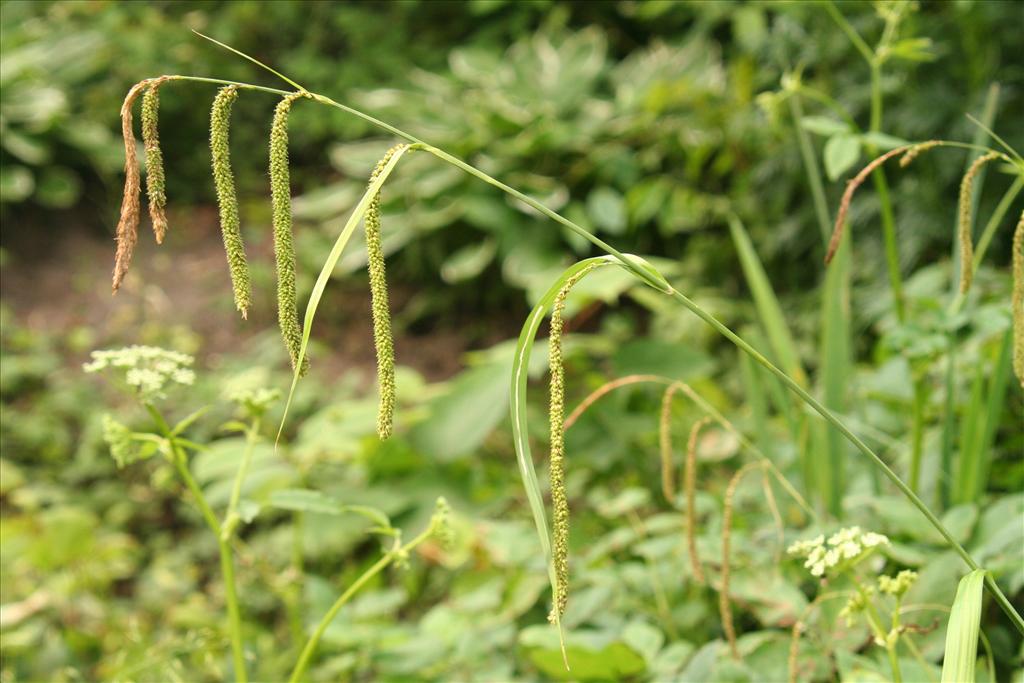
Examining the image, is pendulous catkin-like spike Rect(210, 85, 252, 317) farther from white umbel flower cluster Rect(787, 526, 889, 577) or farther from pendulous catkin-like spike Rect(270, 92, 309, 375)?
white umbel flower cluster Rect(787, 526, 889, 577)

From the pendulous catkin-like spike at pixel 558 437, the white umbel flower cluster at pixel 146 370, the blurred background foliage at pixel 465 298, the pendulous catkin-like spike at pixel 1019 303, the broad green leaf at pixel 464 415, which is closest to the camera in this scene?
the pendulous catkin-like spike at pixel 558 437

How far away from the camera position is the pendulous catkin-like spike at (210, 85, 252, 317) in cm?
83

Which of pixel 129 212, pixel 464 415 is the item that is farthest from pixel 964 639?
pixel 464 415

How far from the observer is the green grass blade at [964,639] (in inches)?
31.9

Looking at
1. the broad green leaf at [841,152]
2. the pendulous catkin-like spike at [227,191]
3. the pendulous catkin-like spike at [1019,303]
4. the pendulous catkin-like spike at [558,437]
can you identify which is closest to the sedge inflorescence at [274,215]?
the pendulous catkin-like spike at [227,191]

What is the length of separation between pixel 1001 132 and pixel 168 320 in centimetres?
321

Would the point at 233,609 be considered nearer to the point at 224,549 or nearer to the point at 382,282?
the point at 224,549

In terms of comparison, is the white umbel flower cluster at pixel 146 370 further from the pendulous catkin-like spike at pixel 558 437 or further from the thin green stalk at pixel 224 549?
the pendulous catkin-like spike at pixel 558 437

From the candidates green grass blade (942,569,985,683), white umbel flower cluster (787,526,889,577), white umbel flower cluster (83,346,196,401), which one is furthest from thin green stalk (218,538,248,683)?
green grass blade (942,569,985,683)

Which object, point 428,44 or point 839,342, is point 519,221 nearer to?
point 428,44

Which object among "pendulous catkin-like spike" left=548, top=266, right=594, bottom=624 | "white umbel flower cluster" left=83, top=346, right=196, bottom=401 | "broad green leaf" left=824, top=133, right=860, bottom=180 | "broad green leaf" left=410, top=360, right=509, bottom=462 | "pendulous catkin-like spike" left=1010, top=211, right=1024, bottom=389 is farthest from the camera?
"broad green leaf" left=410, top=360, right=509, bottom=462

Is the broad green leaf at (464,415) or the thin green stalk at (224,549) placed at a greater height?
the thin green stalk at (224,549)

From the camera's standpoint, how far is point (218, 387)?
3389 millimetres

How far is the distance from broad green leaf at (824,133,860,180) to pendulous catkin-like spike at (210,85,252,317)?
911 mm
